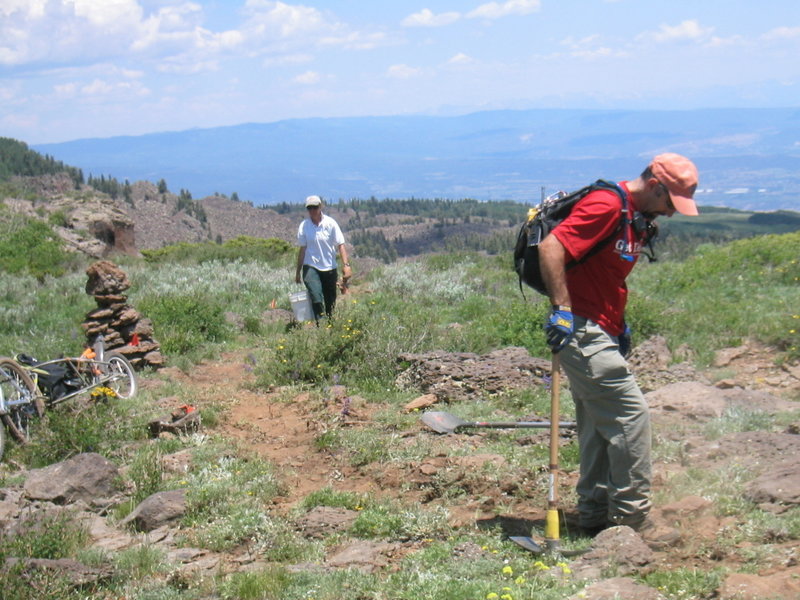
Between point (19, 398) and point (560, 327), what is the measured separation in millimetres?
4715

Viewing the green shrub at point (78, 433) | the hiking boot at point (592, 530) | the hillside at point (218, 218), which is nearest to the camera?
the hiking boot at point (592, 530)

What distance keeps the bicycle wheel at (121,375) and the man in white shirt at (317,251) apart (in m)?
2.40

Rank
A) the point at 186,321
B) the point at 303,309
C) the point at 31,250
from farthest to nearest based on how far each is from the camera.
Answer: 1. the point at 31,250
2. the point at 186,321
3. the point at 303,309

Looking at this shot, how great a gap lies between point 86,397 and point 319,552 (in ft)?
12.9

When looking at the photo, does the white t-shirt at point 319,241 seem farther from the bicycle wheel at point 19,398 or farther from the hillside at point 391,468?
the bicycle wheel at point 19,398

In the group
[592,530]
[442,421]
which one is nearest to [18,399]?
[442,421]

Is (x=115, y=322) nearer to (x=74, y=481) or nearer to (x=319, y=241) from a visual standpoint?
(x=319, y=241)

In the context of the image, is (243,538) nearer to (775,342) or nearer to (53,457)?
(53,457)

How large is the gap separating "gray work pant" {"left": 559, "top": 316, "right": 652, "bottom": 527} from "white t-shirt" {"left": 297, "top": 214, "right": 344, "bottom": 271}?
598 centimetres

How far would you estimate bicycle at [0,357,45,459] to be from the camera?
251 inches

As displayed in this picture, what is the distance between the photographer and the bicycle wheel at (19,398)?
6418mm

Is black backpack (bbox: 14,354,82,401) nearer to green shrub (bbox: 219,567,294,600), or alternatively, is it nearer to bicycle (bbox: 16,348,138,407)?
bicycle (bbox: 16,348,138,407)

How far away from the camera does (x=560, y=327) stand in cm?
389

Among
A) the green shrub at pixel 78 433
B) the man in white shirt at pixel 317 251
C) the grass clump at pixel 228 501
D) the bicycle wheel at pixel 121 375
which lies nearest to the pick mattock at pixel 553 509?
the grass clump at pixel 228 501
